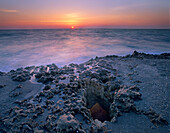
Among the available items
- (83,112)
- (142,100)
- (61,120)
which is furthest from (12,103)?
(142,100)

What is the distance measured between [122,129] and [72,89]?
5.87 ft

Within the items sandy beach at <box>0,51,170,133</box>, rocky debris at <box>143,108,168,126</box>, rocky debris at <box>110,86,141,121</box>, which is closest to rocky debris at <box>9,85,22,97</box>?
sandy beach at <box>0,51,170,133</box>

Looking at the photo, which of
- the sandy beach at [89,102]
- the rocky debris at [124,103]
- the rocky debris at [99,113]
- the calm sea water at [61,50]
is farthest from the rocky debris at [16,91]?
the calm sea water at [61,50]

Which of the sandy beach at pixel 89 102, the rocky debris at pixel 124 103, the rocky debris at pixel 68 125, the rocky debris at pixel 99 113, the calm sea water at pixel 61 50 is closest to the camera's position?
the rocky debris at pixel 68 125

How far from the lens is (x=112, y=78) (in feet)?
13.1

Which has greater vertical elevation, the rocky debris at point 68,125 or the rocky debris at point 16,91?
the rocky debris at point 16,91

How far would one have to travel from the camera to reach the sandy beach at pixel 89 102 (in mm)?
2230

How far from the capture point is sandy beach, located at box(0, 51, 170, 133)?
2.23m

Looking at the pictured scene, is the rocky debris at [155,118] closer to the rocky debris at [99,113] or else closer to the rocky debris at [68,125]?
the rocky debris at [99,113]

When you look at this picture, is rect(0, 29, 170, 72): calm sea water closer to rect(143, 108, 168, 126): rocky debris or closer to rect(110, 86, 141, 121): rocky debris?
rect(110, 86, 141, 121): rocky debris

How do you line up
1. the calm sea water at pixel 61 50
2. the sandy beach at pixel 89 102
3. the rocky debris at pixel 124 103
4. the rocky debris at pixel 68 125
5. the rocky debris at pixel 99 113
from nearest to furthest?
the rocky debris at pixel 68 125 → the sandy beach at pixel 89 102 → the rocky debris at pixel 124 103 → the rocky debris at pixel 99 113 → the calm sea water at pixel 61 50

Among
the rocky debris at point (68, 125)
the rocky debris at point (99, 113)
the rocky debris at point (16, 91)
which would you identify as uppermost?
the rocky debris at point (16, 91)

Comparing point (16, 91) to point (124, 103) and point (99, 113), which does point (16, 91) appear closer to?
point (99, 113)

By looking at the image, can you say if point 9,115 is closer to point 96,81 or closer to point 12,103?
point 12,103
